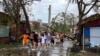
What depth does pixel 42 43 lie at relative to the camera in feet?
92.9

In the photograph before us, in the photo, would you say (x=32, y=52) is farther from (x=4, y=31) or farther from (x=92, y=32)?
(x=4, y=31)

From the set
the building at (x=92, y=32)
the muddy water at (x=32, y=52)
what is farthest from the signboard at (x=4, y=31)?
the building at (x=92, y=32)

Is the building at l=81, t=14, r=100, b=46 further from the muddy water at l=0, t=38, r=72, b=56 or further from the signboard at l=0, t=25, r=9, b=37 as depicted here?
the signboard at l=0, t=25, r=9, b=37

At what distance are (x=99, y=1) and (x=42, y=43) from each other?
667cm

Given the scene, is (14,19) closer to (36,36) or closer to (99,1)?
(36,36)

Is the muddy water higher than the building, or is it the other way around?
the building

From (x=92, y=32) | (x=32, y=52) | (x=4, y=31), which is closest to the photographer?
(x=32, y=52)

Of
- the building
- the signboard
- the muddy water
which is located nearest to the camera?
the muddy water

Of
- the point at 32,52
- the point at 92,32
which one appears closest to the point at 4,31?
the point at 92,32

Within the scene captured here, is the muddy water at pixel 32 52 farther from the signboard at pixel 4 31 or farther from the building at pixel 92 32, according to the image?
the signboard at pixel 4 31

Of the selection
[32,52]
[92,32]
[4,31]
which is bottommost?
[32,52]

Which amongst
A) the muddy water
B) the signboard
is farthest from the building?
the signboard

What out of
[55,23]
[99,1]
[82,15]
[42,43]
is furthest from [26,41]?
[55,23]

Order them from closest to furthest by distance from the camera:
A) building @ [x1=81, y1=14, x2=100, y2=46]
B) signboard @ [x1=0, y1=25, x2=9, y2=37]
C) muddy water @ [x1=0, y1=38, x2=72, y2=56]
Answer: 1. muddy water @ [x1=0, y1=38, x2=72, y2=56]
2. building @ [x1=81, y1=14, x2=100, y2=46]
3. signboard @ [x1=0, y1=25, x2=9, y2=37]
